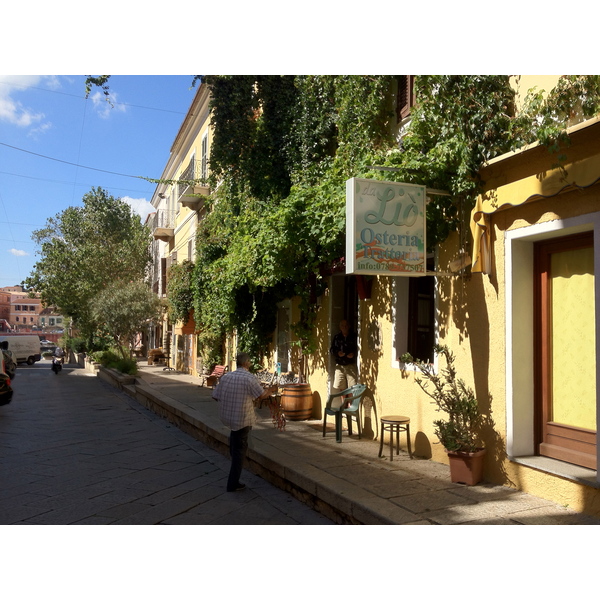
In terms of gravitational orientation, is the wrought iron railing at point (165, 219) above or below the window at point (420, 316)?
above

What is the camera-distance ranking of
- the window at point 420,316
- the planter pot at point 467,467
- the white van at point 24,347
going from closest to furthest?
1. the planter pot at point 467,467
2. the window at point 420,316
3. the white van at point 24,347

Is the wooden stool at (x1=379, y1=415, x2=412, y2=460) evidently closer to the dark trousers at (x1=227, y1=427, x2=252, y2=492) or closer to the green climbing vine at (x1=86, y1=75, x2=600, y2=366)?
the dark trousers at (x1=227, y1=427, x2=252, y2=492)

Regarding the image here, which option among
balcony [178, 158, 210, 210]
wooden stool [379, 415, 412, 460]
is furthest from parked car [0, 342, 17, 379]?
wooden stool [379, 415, 412, 460]

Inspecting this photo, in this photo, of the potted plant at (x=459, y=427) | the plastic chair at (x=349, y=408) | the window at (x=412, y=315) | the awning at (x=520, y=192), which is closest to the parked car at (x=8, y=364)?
the plastic chair at (x=349, y=408)

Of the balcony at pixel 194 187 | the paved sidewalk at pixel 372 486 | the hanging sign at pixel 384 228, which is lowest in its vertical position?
the paved sidewalk at pixel 372 486

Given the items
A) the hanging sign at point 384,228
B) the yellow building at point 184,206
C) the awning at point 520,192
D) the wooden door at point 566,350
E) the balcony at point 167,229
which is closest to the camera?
the awning at point 520,192

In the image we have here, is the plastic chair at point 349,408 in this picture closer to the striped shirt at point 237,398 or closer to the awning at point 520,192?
the striped shirt at point 237,398

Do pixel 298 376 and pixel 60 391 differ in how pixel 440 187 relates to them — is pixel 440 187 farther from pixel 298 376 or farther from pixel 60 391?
pixel 60 391

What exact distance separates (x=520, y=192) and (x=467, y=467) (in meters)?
2.83

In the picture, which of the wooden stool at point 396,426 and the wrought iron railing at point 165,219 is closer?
the wooden stool at point 396,426

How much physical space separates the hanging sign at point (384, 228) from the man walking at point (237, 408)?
1766 mm

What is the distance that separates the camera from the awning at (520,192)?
4781 millimetres

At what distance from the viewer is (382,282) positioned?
8.48 meters

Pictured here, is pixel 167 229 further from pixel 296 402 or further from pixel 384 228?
pixel 384 228
